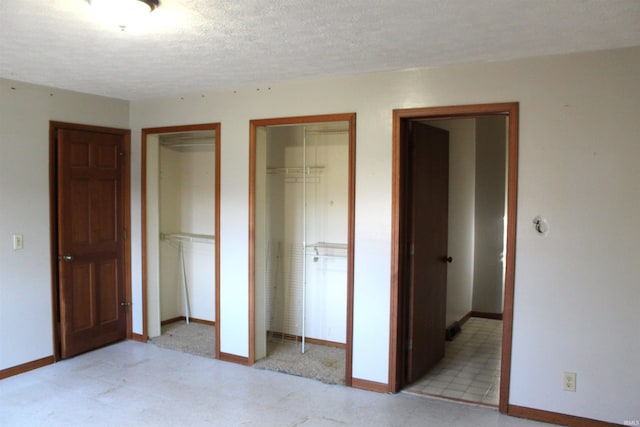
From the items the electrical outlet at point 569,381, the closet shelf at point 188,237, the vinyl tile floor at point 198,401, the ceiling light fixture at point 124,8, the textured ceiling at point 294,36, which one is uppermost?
the textured ceiling at point 294,36

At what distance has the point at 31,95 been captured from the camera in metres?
3.88

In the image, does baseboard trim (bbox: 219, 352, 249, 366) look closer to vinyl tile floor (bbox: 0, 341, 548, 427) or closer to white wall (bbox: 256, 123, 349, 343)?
vinyl tile floor (bbox: 0, 341, 548, 427)

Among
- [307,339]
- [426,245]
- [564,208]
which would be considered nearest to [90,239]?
[307,339]

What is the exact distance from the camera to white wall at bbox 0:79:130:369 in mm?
3738

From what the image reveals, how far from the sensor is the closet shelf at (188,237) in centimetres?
513

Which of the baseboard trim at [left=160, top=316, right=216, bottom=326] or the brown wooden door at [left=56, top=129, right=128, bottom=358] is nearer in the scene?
the brown wooden door at [left=56, top=129, right=128, bottom=358]

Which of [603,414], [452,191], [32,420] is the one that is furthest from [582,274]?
[32,420]

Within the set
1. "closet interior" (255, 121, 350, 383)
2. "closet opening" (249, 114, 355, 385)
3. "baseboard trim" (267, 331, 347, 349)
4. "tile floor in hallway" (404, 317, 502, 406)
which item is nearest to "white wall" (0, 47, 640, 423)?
"tile floor in hallway" (404, 317, 502, 406)

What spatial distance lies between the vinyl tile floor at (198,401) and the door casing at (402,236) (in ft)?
0.83

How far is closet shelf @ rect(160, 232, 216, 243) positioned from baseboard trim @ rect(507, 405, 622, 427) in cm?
324

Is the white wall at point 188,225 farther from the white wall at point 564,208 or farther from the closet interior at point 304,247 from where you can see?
the white wall at point 564,208

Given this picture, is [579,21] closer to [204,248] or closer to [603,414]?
[603,414]

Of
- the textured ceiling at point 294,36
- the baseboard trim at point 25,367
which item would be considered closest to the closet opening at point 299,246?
the textured ceiling at point 294,36

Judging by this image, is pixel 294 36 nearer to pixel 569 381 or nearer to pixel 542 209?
pixel 542 209
